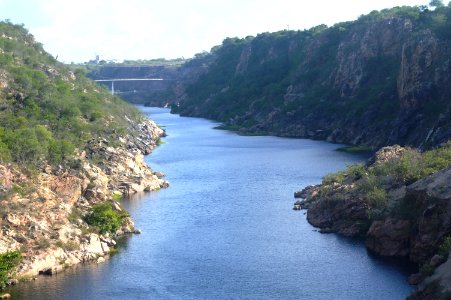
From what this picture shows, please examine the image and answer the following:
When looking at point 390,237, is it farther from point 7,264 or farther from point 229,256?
point 7,264

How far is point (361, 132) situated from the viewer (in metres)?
144

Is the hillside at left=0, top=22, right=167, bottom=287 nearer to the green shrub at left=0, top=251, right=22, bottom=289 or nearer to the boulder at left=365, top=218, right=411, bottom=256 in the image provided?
the green shrub at left=0, top=251, right=22, bottom=289

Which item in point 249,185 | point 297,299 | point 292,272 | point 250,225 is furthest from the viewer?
point 249,185

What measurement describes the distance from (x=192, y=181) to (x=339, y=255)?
42047 millimetres

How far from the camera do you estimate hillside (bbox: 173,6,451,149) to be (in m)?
124

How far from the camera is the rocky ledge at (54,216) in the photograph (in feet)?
197

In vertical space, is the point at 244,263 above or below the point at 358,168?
below

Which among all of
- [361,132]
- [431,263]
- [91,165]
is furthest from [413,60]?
[431,263]

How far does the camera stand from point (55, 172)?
3083 inches

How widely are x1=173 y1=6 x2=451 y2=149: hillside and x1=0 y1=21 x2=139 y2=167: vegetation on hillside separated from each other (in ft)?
146

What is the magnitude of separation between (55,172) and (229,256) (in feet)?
80.8

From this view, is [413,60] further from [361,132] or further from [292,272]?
[292,272]

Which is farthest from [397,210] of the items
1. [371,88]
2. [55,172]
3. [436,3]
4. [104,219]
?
[436,3]

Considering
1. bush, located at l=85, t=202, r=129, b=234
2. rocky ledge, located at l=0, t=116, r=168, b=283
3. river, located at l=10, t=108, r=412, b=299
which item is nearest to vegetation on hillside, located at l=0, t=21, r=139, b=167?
rocky ledge, located at l=0, t=116, r=168, b=283
